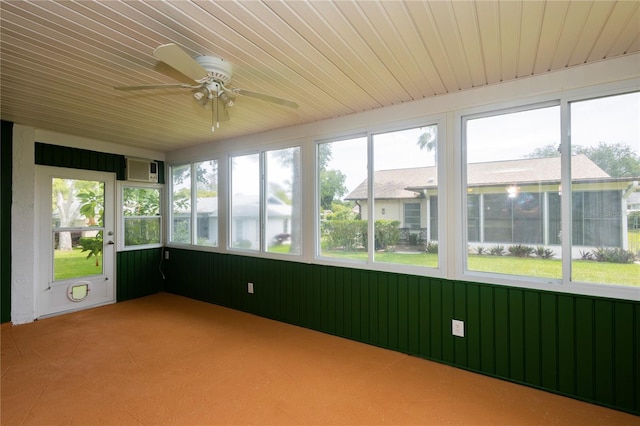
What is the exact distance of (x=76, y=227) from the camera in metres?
4.33

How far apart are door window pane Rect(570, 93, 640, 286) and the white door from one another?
5806 millimetres

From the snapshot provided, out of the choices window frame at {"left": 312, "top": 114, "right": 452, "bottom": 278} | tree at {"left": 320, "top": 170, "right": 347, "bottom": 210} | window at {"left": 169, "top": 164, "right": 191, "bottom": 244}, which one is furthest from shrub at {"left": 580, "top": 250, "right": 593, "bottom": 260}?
window at {"left": 169, "top": 164, "right": 191, "bottom": 244}

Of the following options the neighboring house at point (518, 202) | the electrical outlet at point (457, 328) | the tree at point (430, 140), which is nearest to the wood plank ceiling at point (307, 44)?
the tree at point (430, 140)

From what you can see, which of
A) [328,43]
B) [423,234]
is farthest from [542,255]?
[328,43]

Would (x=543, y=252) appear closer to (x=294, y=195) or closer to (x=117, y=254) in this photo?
(x=294, y=195)

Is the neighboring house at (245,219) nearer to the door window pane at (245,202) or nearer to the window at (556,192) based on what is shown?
the door window pane at (245,202)

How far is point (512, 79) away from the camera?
2.46 m

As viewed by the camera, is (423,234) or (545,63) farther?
(423,234)

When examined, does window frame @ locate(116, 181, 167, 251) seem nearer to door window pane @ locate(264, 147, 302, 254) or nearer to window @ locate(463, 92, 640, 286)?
door window pane @ locate(264, 147, 302, 254)

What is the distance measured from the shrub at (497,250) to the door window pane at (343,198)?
1.21 meters

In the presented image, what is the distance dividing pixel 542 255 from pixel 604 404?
1.10 meters

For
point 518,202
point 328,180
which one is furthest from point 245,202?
point 518,202

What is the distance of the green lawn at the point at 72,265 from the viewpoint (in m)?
4.16

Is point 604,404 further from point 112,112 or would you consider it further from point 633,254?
point 112,112
